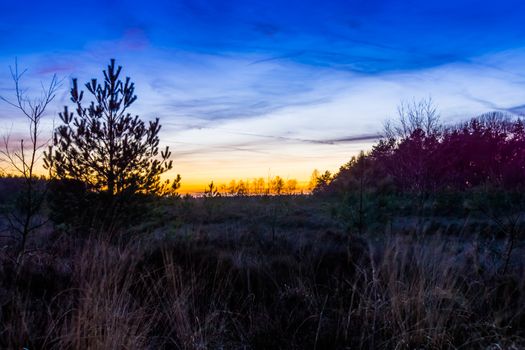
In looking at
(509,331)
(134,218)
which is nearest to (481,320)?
(509,331)

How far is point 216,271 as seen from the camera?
643 centimetres

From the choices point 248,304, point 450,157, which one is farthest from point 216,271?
point 450,157

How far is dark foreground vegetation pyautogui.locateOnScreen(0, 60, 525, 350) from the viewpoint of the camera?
4.47 meters

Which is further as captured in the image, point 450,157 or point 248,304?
point 450,157

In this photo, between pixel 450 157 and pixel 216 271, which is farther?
pixel 450 157

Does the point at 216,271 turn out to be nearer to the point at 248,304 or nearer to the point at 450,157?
the point at 248,304

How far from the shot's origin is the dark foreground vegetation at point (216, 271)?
4.47m

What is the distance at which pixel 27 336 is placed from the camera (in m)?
3.88

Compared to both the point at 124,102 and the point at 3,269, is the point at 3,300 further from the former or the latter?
the point at 124,102

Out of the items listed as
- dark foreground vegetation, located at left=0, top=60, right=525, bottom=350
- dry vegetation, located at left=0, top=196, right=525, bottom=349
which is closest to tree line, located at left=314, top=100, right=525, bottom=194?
dark foreground vegetation, located at left=0, top=60, right=525, bottom=350

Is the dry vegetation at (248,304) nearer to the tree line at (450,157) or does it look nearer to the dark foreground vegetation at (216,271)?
the dark foreground vegetation at (216,271)

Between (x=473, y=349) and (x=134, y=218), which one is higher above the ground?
→ (x=134, y=218)

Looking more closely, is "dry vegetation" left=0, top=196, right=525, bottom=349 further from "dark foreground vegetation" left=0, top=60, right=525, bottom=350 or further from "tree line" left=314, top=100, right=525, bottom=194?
"tree line" left=314, top=100, right=525, bottom=194

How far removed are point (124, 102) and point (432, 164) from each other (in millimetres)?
24787
